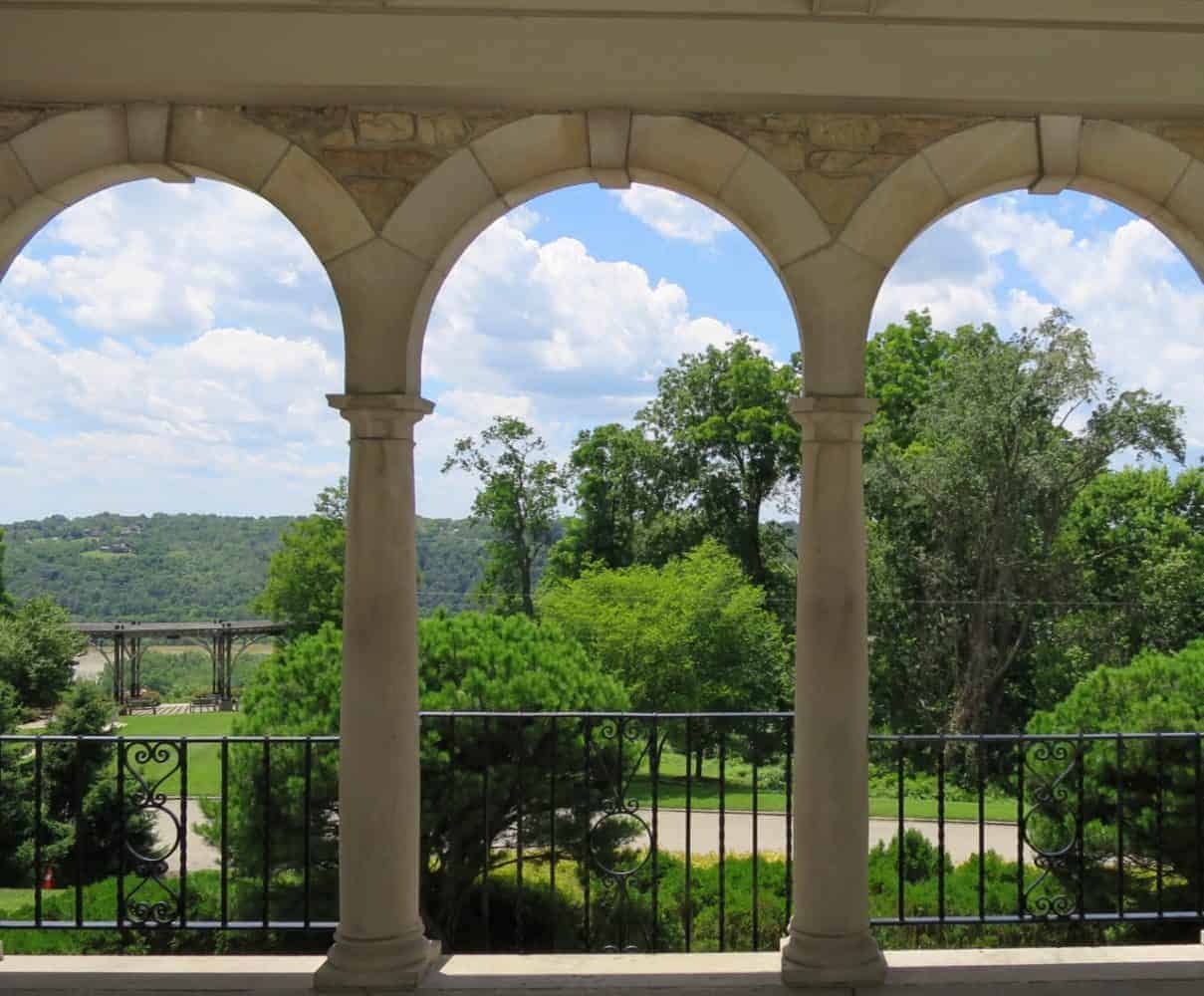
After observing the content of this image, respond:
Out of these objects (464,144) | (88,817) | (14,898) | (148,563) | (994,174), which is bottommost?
(14,898)

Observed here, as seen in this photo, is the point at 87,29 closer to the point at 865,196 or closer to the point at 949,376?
the point at 865,196

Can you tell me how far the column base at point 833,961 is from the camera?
4.88m

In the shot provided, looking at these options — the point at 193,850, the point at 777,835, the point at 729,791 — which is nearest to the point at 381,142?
the point at 777,835

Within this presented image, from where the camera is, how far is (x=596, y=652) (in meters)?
29.9

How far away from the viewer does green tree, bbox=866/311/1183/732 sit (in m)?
29.0

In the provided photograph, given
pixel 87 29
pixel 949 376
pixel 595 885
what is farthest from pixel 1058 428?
pixel 87 29

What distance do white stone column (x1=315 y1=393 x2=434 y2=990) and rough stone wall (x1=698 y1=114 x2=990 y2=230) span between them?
2.09 meters

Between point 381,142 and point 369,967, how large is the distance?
12.4 ft

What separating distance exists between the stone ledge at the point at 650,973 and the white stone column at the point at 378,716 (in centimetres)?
30

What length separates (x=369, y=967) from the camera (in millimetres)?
4906

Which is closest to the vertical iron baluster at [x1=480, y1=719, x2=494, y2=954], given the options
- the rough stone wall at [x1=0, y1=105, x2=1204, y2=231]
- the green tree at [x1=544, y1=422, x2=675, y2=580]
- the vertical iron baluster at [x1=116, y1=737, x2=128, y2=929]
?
the vertical iron baluster at [x1=116, y1=737, x2=128, y2=929]

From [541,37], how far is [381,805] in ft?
11.7

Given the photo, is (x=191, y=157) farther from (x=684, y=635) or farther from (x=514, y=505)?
(x=514, y=505)

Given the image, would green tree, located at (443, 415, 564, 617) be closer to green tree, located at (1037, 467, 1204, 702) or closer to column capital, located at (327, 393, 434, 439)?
green tree, located at (1037, 467, 1204, 702)
